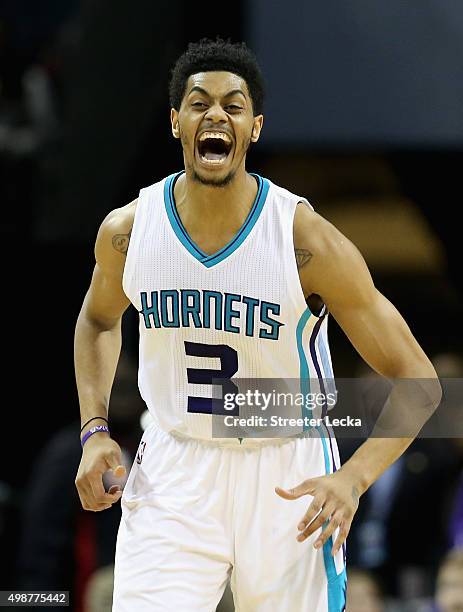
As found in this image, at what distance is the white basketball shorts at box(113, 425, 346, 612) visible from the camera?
4387 millimetres

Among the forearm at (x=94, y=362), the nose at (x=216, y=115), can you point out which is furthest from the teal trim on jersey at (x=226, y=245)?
the forearm at (x=94, y=362)

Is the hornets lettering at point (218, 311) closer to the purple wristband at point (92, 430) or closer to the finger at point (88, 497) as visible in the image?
the purple wristband at point (92, 430)

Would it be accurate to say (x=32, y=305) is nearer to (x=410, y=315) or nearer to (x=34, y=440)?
(x=34, y=440)

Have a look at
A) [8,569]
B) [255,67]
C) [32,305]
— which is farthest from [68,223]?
[255,67]

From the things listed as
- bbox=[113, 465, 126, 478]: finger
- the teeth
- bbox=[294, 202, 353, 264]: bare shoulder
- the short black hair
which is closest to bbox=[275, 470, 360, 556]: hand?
bbox=[113, 465, 126, 478]: finger

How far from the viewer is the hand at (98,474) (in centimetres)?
442

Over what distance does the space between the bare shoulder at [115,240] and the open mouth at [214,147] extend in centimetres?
39

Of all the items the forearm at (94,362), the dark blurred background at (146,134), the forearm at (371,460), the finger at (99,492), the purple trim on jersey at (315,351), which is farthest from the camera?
the dark blurred background at (146,134)

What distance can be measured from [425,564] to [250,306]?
3038 millimetres

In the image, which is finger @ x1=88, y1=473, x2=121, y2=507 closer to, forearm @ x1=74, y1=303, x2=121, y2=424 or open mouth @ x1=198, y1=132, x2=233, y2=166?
forearm @ x1=74, y1=303, x2=121, y2=424

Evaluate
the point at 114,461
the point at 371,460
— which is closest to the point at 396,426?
the point at 371,460

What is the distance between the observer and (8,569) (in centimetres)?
750

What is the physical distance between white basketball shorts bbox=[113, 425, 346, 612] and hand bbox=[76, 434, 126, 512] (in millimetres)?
149

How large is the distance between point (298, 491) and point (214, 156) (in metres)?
1.10
